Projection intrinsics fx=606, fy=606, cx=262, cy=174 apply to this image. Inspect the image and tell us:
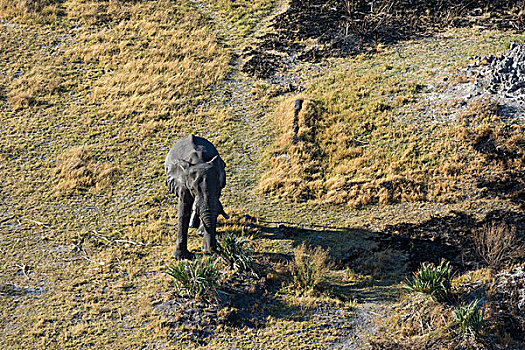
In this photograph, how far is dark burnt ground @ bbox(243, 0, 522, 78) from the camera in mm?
37719

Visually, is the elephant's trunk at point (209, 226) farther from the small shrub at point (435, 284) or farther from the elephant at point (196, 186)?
the small shrub at point (435, 284)

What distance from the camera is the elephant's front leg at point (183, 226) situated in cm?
2147

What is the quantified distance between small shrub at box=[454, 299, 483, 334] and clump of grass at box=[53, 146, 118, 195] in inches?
673

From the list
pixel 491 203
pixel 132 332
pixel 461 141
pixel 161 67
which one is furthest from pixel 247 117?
pixel 132 332

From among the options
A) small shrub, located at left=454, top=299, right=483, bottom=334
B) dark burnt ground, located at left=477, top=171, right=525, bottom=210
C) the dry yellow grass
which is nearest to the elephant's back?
the dry yellow grass

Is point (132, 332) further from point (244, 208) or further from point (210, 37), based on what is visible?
point (210, 37)

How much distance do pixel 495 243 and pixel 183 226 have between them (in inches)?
422

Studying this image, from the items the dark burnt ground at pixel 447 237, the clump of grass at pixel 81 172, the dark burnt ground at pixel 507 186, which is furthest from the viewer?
the clump of grass at pixel 81 172

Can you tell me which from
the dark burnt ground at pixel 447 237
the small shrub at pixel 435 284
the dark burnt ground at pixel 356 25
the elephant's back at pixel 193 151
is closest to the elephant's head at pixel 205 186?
the elephant's back at pixel 193 151

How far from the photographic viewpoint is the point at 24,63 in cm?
3784

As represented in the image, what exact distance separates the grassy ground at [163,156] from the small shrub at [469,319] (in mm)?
3002

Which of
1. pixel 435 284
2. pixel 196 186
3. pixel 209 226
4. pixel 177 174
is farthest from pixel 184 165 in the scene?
pixel 435 284

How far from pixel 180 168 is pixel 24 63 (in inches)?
848

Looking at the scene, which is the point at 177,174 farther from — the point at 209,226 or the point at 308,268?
the point at 308,268
